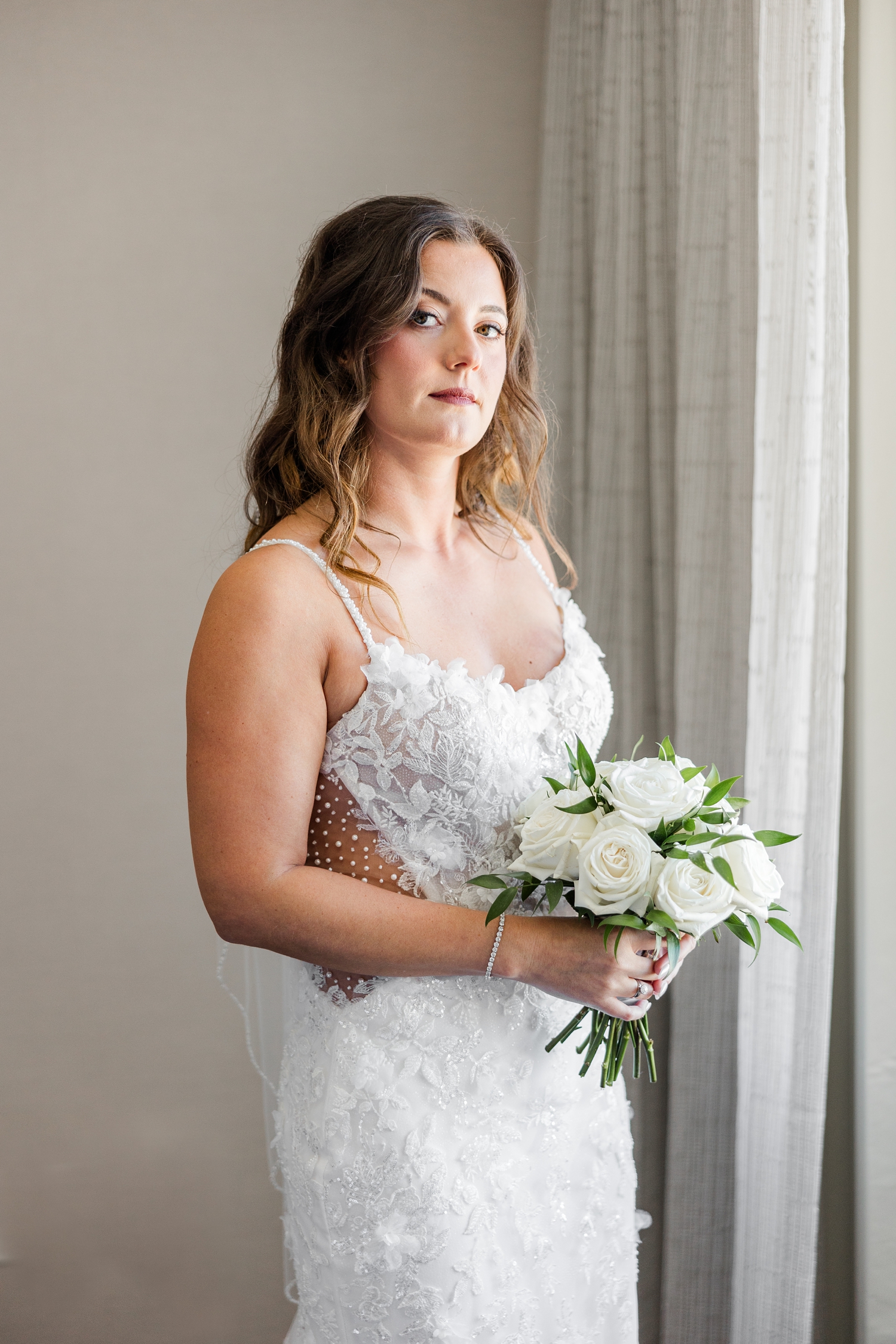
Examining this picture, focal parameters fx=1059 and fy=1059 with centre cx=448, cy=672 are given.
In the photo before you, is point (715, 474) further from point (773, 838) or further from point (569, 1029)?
point (569, 1029)

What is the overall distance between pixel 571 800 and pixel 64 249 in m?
1.83

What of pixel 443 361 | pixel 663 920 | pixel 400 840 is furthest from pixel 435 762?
pixel 443 361

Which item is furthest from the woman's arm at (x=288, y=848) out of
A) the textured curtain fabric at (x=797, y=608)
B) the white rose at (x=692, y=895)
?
the textured curtain fabric at (x=797, y=608)

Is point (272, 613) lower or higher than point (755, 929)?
higher

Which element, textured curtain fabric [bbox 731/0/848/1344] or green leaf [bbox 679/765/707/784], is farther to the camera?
textured curtain fabric [bbox 731/0/848/1344]

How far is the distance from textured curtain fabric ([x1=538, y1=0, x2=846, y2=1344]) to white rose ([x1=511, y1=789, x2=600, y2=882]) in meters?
0.58

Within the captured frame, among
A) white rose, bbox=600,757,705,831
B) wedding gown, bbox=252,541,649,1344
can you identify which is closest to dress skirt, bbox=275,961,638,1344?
wedding gown, bbox=252,541,649,1344

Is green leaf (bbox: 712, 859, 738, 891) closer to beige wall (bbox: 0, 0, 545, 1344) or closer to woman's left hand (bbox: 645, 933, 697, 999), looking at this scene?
woman's left hand (bbox: 645, 933, 697, 999)

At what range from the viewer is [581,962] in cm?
127

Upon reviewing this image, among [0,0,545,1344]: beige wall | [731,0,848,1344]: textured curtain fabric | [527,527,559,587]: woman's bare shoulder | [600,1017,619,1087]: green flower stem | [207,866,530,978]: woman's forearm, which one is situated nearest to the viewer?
[207,866,530,978]: woman's forearm

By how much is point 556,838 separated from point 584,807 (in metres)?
0.05

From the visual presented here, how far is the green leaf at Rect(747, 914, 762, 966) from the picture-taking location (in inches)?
48.1

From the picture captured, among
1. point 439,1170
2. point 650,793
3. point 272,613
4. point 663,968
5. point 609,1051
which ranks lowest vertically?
point 439,1170

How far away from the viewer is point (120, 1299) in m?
2.50
